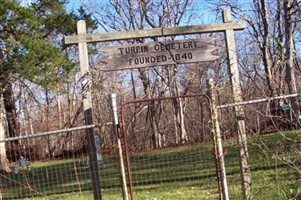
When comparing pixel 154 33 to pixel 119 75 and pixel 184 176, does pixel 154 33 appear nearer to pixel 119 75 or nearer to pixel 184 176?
pixel 184 176

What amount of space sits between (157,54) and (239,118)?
5.20 ft

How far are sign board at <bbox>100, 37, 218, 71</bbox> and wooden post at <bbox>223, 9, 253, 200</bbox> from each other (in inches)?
10.8

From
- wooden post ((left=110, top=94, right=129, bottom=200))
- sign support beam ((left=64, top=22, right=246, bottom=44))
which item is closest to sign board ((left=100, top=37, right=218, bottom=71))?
sign support beam ((left=64, top=22, right=246, bottom=44))

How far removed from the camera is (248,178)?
274 inches

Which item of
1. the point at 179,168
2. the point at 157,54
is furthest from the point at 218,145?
the point at 179,168

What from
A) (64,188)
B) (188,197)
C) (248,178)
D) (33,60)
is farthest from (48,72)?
(248,178)

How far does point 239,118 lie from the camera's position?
277 inches

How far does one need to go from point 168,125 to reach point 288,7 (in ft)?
43.1

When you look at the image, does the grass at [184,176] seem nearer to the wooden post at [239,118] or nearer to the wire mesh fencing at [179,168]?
the wire mesh fencing at [179,168]

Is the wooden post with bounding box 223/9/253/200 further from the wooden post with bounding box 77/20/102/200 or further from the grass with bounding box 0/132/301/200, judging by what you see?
the wooden post with bounding box 77/20/102/200

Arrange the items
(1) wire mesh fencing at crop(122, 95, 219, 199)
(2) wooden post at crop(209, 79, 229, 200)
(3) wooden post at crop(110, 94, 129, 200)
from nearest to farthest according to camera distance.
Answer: (3) wooden post at crop(110, 94, 129, 200), (2) wooden post at crop(209, 79, 229, 200), (1) wire mesh fencing at crop(122, 95, 219, 199)

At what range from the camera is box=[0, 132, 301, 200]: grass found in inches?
259

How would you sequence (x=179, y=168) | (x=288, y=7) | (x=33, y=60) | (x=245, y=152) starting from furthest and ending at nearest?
(x=288, y=7)
(x=33, y=60)
(x=179, y=168)
(x=245, y=152)

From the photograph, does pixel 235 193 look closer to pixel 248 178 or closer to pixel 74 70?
pixel 248 178
